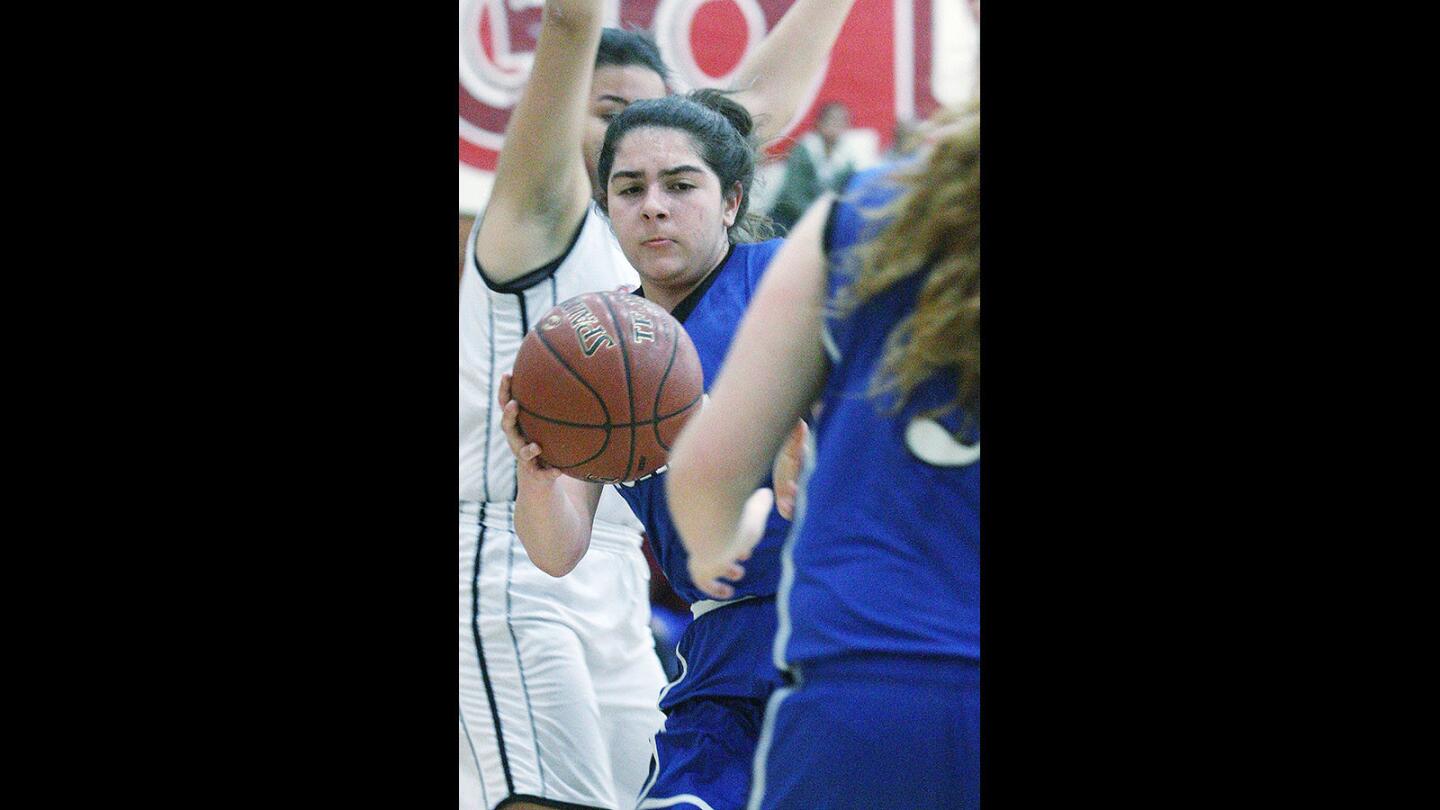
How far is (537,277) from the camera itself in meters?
3.71

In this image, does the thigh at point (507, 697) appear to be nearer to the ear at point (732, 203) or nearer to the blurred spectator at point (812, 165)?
the ear at point (732, 203)

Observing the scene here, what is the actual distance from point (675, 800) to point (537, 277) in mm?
1264

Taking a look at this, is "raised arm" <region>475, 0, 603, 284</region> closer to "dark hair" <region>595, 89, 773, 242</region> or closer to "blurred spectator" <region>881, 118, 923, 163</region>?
"dark hair" <region>595, 89, 773, 242</region>

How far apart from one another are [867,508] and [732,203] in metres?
1.06

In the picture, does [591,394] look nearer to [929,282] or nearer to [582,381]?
[582,381]

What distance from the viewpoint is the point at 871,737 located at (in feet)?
9.25

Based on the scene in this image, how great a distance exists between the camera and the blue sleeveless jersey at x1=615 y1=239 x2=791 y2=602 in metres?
3.50

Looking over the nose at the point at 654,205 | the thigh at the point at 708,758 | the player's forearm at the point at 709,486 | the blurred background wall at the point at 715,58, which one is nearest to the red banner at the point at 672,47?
the blurred background wall at the point at 715,58

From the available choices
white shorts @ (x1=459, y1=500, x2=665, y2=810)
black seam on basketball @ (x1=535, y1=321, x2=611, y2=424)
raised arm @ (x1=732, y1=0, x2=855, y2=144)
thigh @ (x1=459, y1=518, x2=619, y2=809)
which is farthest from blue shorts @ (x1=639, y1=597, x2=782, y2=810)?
raised arm @ (x1=732, y1=0, x2=855, y2=144)

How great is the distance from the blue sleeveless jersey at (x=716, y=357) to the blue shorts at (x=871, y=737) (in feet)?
1.80

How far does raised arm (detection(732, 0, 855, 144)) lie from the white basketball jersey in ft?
1.49

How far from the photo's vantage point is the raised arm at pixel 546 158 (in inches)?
140

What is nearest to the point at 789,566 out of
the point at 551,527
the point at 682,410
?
the point at 682,410

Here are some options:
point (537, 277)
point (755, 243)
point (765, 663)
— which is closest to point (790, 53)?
point (755, 243)
